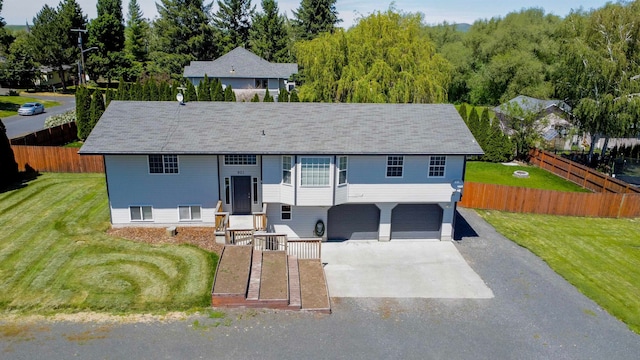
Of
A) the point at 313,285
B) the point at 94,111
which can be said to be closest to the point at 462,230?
the point at 313,285

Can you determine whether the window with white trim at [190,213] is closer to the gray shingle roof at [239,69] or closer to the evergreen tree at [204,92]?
the evergreen tree at [204,92]

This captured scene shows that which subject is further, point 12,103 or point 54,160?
point 12,103

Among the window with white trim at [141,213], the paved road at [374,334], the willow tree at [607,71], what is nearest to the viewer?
the paved road at [374,334]

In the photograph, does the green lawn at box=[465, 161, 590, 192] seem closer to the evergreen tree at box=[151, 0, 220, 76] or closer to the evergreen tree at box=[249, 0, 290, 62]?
the evergreen tree at box=[249, 0, 290, 62]

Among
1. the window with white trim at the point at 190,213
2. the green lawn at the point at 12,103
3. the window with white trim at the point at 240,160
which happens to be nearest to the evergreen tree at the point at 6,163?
the window with white trim at the point at 190,213

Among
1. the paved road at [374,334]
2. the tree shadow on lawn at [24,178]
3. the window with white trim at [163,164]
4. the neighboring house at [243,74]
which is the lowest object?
the paved road at [374,334]

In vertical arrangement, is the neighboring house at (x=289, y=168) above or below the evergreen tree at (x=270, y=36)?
below

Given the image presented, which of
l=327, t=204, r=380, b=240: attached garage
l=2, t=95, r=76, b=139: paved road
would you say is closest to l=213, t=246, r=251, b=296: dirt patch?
l=327, t=204, r=380, b=240: attached garage

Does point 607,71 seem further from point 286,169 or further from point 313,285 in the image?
point 313,285

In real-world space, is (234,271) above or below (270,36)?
below
